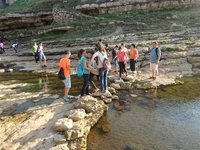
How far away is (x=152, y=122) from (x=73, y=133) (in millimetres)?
2387

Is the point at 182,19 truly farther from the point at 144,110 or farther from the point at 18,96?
the point at 18,96

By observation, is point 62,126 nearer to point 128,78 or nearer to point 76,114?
point 76,114

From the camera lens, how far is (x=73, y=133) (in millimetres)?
5520

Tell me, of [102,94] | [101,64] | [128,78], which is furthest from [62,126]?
[128,78]

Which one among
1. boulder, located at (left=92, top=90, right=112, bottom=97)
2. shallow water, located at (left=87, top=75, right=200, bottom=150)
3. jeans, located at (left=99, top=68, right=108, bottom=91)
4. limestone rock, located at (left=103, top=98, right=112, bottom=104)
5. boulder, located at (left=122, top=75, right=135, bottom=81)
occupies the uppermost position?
jeans, located at (left=99, top=68, right=108, bottom=91)

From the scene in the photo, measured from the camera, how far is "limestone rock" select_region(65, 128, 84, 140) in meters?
5.45

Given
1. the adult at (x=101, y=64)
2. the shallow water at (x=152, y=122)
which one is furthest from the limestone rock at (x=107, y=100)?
the adult at (x=101, y=64)

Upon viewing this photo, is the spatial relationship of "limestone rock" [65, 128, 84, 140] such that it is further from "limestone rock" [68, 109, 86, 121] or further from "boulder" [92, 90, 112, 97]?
"boulder" [92, 90, 112, 97]

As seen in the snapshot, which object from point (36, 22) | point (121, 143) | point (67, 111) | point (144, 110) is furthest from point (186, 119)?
point (36, 22)

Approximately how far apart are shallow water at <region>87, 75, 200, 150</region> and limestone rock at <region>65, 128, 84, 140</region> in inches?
13.5

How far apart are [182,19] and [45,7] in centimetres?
1716

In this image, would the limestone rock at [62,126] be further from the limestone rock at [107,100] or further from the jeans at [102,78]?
the jeans at [102,78]

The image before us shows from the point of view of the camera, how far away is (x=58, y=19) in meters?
26.0

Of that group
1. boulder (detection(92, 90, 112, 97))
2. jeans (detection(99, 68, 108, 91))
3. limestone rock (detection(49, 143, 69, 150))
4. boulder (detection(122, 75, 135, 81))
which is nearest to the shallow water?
boulder (detection(92, 90, 112, 97))
